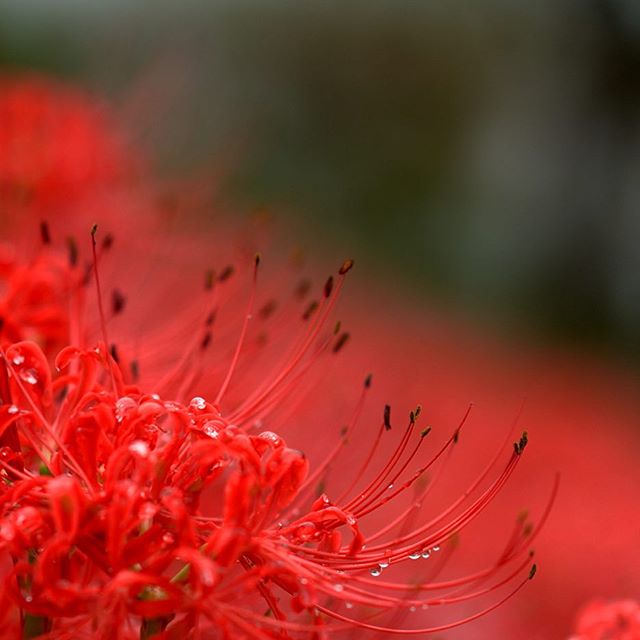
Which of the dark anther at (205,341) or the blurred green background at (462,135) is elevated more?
the blurred green background at (462,135)

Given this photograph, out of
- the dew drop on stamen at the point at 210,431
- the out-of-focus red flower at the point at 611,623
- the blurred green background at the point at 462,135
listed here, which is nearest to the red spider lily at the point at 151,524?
the dew drop on stamen at the point at 210,431

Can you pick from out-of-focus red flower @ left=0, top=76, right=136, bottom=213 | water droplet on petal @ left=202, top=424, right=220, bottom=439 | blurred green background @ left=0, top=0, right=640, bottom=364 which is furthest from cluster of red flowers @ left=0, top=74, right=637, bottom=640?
blurred green background @ left=0, top=0, right=640, bottom=364

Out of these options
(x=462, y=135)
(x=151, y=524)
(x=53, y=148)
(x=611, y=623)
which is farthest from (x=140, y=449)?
(x=462, y=135)

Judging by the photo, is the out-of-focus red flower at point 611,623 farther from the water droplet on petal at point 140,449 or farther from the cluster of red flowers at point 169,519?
the water droplet on petal at point 140,449

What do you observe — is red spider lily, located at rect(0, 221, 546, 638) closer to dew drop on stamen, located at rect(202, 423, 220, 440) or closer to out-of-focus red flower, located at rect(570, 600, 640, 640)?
dew drop on stamen, located at rect(202, 423, 220, 440)

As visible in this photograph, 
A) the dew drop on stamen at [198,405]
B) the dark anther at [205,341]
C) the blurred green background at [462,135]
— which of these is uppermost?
the blurred green background at [462,135]

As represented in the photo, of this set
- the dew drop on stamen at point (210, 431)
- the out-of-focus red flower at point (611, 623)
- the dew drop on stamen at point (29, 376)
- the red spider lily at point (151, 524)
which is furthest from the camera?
the out-of-focus red flower at point (611, 623)

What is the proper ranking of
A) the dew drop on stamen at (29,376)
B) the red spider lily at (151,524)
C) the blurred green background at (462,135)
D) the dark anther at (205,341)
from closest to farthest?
the red spider lily at (151,524) → the dew drop on stamen at (29,376) → the dark anther at (205,341) → the blurred green background at (462,135)

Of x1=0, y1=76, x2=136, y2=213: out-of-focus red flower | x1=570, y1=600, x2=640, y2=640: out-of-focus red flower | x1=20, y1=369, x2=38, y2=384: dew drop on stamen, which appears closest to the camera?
x1=20, y1=369, x2=38, y2=384: dew drop on stamen

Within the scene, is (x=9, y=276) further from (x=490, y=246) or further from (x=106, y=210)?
(x=490, y=246)
